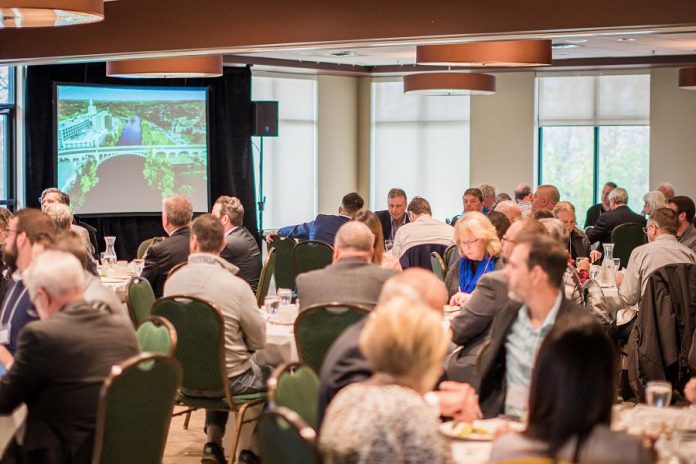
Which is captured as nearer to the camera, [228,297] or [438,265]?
[228,297]

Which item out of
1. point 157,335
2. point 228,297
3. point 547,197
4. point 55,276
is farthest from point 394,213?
point 55,276

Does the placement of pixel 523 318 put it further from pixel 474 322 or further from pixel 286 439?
pixel 286 439

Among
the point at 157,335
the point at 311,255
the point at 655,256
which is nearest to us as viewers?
the point at 157,335

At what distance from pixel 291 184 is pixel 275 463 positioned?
13016 millimetres

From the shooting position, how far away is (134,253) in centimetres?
1372

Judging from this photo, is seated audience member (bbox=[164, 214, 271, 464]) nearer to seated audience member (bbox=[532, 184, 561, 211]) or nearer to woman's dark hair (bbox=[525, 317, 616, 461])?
woman's dark hair (bbox=[525, 317, 616, 461])

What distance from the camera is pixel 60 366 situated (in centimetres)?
377

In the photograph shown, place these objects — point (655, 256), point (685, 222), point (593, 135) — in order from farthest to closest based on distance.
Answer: point (593, 135)
point (685, 222)
point (655, 256)

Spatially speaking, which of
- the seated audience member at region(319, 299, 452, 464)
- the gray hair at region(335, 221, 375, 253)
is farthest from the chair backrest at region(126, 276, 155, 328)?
the seated audience member at region(319, 299, 452, 464)

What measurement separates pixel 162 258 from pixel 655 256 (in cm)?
319

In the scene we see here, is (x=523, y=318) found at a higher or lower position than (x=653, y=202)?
lower

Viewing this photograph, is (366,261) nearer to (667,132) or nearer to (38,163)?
(38,163)

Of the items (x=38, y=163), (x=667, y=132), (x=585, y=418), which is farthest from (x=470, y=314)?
(x=667, y=132)

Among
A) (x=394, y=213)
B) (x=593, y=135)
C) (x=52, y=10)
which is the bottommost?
(x=394, y=213)
